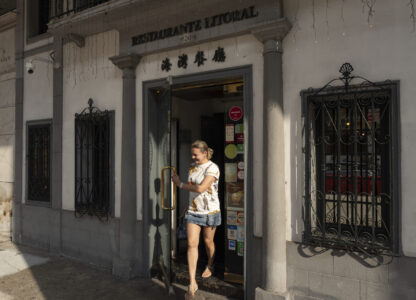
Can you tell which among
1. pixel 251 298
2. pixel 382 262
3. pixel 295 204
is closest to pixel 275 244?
pixel 295 204

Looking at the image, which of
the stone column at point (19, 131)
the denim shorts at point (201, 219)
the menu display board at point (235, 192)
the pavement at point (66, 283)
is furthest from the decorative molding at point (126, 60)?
the pavement at point (66, 283)

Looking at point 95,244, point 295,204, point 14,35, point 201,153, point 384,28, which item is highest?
point 14,35

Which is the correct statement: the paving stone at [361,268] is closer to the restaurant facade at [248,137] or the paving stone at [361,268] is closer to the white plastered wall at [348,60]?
the restaurant facade at [248,137]

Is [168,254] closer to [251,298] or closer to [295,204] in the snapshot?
[251,298]

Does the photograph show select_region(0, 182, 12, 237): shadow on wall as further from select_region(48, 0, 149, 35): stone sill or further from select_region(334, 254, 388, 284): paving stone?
select_region(334, 254, 388, 284): paving stone

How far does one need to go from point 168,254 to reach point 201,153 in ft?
5.21

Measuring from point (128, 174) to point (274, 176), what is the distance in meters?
2.40

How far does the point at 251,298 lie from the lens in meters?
4.36

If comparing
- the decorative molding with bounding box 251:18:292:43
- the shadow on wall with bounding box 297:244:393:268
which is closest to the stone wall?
the shadow on wall with bounding box 297:244:393:268

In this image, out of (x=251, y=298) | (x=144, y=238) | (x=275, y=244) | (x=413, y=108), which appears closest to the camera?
(x=413, y=108)

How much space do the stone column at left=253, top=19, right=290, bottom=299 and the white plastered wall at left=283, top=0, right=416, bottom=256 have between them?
107 mm

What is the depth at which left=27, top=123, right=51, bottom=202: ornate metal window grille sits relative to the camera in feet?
23.0

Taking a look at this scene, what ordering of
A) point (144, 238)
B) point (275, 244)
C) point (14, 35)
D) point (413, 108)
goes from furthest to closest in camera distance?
point (14, 35) → point (144, 238) → point (275, 244) → point (413, 108)

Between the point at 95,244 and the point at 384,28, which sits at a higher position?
the point at 384,28
